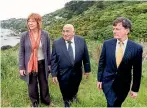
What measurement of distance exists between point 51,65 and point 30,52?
451 mm

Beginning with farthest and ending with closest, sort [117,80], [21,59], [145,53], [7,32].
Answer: [7,32]
[145,53]
[21,59]
[117,80]

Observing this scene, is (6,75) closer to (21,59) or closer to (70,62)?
(21,59)

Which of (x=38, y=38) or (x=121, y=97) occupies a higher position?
(x=38, y=38)

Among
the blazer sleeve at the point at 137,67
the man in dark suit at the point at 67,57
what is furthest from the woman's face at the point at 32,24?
the blazer sleeve at the point at 137,67

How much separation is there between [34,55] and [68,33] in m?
0.75

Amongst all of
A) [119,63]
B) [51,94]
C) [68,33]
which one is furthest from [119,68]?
[51,94]

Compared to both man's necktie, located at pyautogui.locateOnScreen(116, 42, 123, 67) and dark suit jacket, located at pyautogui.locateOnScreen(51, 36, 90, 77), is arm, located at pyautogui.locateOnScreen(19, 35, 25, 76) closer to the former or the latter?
dark suit jacket, located at pyautogui.locateOnScreen(51, 36, 90, 77)

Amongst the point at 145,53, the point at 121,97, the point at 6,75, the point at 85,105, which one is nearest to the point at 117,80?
the point at 121,97

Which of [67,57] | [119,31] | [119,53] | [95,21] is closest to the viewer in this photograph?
[119,31]

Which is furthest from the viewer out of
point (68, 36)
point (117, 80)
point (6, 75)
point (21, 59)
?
point (6, 75)

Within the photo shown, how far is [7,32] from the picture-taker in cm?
1634

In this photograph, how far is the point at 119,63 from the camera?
18.3ft

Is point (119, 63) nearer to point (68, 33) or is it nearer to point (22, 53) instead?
point (68, 33)

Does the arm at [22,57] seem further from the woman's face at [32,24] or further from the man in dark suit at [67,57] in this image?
the man in dark suit at [67,57]
